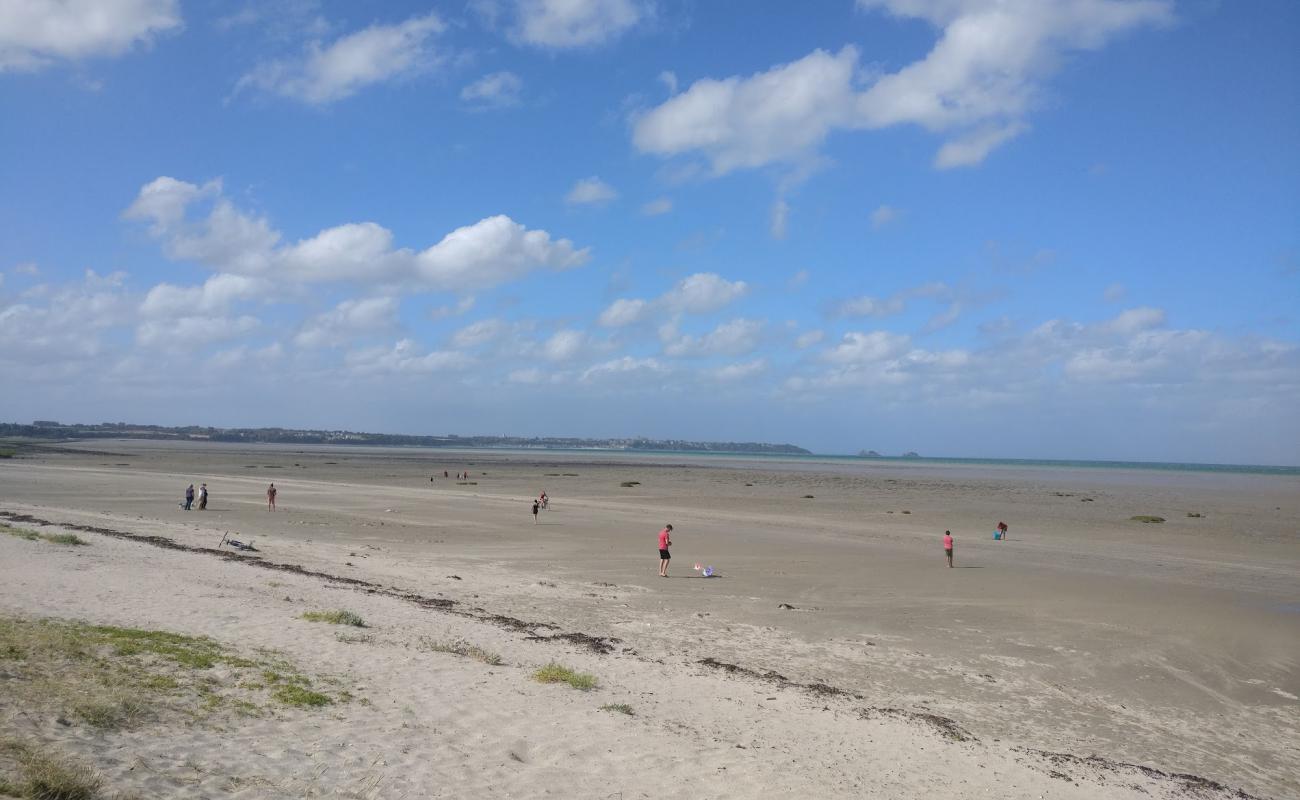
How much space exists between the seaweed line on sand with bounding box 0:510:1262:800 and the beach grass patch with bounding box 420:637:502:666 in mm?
1552

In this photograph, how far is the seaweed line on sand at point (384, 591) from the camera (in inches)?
583

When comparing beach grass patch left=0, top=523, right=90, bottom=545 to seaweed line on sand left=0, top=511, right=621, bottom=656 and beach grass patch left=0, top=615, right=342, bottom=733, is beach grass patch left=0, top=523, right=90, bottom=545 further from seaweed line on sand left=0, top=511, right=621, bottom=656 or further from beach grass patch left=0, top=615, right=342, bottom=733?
beach grass patch left=0, top=615, right=342, bottom=733

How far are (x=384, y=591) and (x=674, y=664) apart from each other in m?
8.44

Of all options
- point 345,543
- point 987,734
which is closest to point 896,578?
point 987,734

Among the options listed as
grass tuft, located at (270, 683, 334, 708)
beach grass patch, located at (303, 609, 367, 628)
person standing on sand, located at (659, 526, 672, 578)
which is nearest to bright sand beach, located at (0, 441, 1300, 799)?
grass tuft, located at (270, 683, 334, 708)

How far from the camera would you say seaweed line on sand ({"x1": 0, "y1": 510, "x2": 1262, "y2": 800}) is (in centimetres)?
987

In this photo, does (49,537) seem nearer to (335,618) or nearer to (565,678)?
(335,618)

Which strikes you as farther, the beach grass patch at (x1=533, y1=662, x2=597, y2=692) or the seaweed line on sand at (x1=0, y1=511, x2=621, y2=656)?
the seaweed line on sand at (x1=0, y1=511, x2=621, y2=656)

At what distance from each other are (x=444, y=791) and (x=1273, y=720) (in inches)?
513

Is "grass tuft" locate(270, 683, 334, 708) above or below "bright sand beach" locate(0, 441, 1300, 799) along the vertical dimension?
above

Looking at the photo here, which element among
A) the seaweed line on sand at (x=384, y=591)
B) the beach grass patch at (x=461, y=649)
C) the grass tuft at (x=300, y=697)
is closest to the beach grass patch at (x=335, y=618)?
the beach grass patch at (x=461, y=649)

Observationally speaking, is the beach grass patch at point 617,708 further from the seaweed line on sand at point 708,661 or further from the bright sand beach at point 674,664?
the seaweed line on sand at point 708,661

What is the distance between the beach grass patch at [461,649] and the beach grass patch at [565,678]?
3.44 ft

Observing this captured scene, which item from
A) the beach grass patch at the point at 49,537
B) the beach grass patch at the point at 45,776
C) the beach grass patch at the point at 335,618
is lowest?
the beach grass patch at the point at 335,618
